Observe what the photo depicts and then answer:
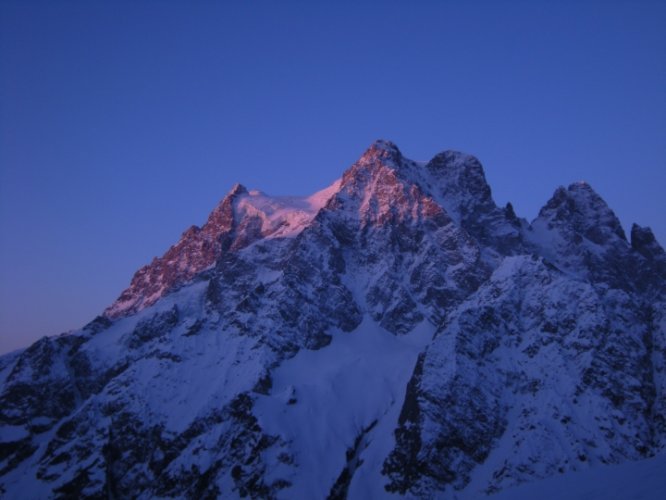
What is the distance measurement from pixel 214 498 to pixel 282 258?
63.6m

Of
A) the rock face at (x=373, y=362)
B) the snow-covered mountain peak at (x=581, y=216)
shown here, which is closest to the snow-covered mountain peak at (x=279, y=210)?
the rock face at (x=373, y=362)

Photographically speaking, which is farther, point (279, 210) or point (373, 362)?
point (279, 210)

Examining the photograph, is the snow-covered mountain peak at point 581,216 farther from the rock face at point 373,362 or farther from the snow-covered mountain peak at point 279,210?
the snow-covered mountain peak at point 279,210

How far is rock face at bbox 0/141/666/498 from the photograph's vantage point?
75062 mm

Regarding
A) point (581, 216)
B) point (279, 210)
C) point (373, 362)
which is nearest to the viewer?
point (373, 362)

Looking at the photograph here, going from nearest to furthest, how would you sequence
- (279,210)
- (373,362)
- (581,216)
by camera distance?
1. (373,362)
2. (581,216)
3. (279,210)

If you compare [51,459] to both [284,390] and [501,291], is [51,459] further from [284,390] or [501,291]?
[501,291]

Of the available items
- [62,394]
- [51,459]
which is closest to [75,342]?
[62,394]

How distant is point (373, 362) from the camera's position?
10412cm

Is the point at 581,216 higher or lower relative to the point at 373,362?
higher

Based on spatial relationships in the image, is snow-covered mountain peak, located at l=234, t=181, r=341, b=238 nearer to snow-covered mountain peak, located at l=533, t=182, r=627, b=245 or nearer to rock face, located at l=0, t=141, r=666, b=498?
rock face, located at l=0, t=141, r=666, b=498

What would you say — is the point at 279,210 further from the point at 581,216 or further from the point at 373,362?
the point at 581,216

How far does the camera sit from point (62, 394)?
125 m

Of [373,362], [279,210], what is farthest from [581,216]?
[279,210]
